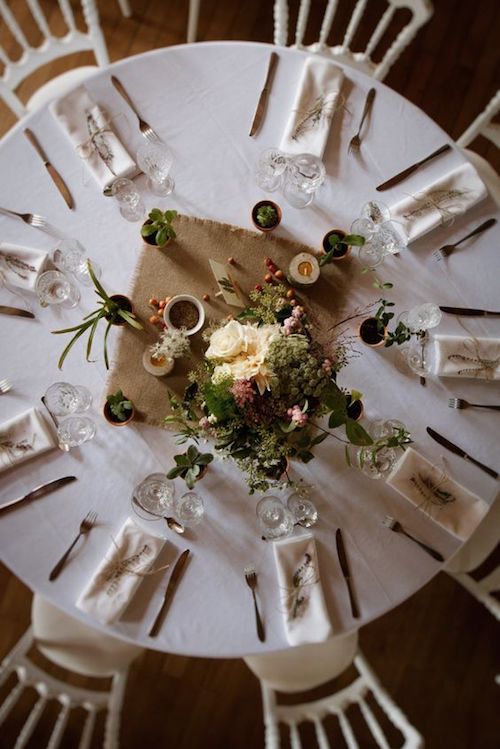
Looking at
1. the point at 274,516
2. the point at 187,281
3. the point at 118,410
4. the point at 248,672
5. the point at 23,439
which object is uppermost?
the point at 187,281

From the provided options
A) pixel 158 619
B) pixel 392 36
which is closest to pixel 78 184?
pixel 158 619

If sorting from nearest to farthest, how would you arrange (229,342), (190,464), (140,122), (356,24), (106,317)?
1. (229,342)
2. (190,464)
3. (106,317)
4. (140,122)
5. (356,24)

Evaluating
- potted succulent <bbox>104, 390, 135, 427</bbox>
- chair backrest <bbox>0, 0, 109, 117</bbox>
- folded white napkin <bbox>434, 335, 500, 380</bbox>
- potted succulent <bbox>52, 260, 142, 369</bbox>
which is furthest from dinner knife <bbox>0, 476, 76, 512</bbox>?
chair backrest <bbox>0, 0, 109, 117</bbox>

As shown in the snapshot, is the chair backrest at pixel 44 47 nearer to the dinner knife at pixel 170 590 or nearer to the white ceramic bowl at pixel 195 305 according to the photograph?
the white ceramic bowl at pixel 195 305

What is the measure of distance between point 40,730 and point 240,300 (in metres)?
2.25

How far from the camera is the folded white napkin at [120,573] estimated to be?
70.2 inches

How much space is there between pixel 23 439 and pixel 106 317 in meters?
0.46

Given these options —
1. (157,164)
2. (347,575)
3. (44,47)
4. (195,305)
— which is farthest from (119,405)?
(44,47)

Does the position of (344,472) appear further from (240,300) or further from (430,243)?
(430,243)

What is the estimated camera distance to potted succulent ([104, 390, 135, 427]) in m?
1.79

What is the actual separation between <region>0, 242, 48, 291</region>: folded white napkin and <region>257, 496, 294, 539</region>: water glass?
0.98 meters

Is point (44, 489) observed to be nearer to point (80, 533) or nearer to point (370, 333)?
point (80, 533)

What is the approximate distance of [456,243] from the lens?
1.89 metres

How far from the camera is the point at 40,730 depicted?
270cm
